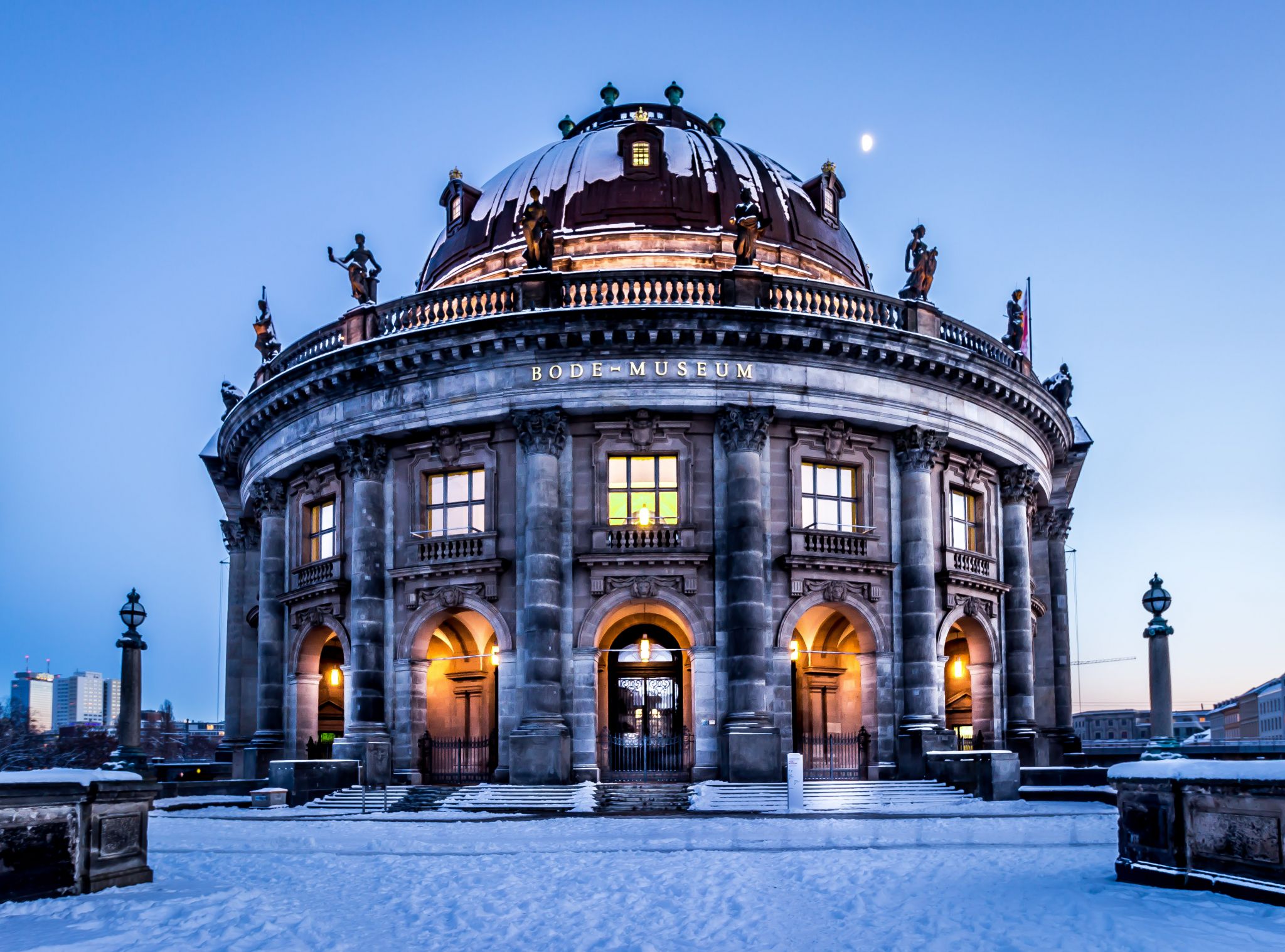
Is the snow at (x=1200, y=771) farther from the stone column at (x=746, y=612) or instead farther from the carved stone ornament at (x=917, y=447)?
the carved stone ornament at (x=917, y=447)

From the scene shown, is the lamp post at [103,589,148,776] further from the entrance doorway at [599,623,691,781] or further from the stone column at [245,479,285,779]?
the entrance doorway at [599,623,691,781]

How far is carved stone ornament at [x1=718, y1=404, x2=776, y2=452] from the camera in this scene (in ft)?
105

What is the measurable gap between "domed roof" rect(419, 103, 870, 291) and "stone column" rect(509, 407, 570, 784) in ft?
28.4

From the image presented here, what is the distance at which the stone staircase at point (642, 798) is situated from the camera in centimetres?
2744

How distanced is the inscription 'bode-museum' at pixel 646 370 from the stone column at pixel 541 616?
1100mm

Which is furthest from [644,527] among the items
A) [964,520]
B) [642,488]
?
[964,520]

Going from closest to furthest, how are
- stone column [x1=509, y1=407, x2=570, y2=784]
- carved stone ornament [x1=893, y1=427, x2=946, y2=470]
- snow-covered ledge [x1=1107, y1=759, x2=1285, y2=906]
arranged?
1. snow-covered ledge [x1=1107, y1=759, x2=1285, y2=906]
2. stone column [x1=509, y1=407, x2=570, y2=784]
3. carved stone ornament [x1=893, y1=427, x2=946, y2=470]

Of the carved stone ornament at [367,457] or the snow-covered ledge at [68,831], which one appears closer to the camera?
the snow-covered ledge at [68,831]

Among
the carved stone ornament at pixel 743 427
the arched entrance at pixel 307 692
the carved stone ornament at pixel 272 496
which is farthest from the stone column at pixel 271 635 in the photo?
the carved stone ornament at pixel 743 427

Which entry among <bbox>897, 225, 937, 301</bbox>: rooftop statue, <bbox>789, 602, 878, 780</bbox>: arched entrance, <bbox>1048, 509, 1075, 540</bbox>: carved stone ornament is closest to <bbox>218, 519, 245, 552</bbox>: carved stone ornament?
<bbox>789, 602, 878, 780</bbox>: arched entrance

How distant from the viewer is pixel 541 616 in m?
31.0

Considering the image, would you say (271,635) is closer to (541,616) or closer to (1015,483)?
(541,616)

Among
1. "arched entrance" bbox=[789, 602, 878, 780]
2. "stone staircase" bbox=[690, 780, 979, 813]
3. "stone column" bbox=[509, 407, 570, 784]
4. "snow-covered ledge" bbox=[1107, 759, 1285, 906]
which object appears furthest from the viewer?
"arched entrance" bbox=[789, 602, 878, 780]

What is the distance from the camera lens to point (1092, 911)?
1195 cm
